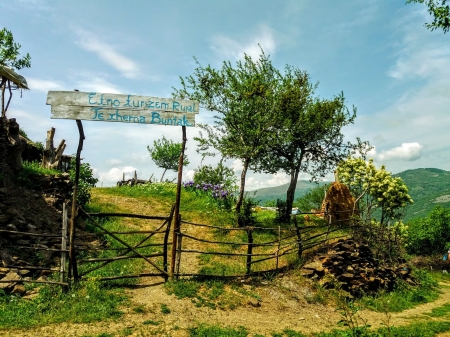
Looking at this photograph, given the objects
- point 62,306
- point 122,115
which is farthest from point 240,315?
point 122,115

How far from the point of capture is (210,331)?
638 centimetres

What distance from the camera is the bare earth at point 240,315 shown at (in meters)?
6.07

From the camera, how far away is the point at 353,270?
1102cm

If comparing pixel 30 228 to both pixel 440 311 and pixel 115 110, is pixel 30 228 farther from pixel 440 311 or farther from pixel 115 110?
pixel 440 311

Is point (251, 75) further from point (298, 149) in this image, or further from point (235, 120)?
point (298, 149)

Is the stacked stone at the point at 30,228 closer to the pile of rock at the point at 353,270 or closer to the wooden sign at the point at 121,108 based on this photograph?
the wooden sign at the point at 121,108

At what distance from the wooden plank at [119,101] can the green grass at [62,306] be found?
4.43 m

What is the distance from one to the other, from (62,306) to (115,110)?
4.74 m

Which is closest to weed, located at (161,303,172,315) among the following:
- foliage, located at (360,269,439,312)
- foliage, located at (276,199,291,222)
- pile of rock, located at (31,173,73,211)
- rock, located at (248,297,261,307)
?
rock, located at (248,297,261,307)

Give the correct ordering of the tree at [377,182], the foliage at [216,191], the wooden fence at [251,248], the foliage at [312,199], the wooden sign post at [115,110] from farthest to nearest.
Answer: the foliage at [312,199] < the tree at [377,182] < the foliage at [216,191] < the wooden fence at [251,248] < the wooden sign post at [115,110]

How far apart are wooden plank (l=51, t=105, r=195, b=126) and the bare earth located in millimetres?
4349

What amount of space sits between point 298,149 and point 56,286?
610 inches

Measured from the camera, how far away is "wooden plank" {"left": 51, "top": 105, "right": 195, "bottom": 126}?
8.05 metres

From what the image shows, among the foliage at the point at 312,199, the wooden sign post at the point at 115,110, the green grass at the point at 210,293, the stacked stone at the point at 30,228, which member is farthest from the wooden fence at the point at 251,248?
the foliage at the point at 312,199
